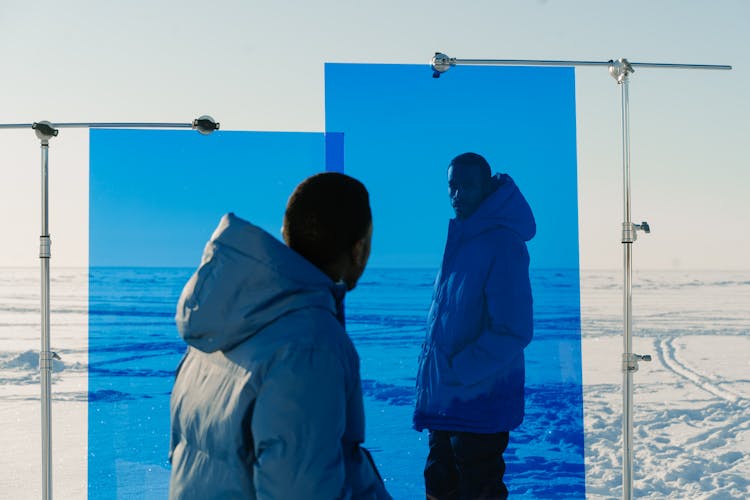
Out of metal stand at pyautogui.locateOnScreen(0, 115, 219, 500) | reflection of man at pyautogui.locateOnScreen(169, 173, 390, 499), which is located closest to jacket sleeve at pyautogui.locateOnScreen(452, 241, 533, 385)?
metal stand at pyautogui.locateOnScreen(0, 115, 219, 500)

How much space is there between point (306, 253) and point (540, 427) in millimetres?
1844

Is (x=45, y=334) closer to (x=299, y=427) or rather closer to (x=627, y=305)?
(x=627, y=305)

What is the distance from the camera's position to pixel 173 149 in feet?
9.82

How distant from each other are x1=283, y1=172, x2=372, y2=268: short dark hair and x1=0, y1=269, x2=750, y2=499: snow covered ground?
5.88 feet

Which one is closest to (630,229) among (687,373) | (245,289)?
(245,289)

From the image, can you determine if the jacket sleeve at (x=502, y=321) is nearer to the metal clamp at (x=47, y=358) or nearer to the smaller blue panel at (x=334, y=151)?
the smaller blue panel at (x=334, y=151)

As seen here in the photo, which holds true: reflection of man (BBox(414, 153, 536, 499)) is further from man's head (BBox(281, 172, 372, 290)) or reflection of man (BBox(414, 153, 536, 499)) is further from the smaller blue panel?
man's head (BBox(281, 172, 372, 290))

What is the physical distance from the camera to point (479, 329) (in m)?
2.67

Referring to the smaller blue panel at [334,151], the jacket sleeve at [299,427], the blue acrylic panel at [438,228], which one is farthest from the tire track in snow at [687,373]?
the jacket sleeve at [299,427]

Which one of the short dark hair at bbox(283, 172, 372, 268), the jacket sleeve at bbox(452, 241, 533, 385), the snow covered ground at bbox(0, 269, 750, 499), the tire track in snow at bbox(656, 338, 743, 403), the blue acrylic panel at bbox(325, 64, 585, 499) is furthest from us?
the tire track in snow at bbox(656, 338, 743, 403)

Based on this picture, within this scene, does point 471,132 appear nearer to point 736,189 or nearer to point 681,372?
point 681,372

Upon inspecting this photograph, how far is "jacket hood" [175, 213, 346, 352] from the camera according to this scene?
1.10m

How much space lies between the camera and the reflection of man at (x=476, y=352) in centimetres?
268

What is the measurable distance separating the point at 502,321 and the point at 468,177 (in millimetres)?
481
